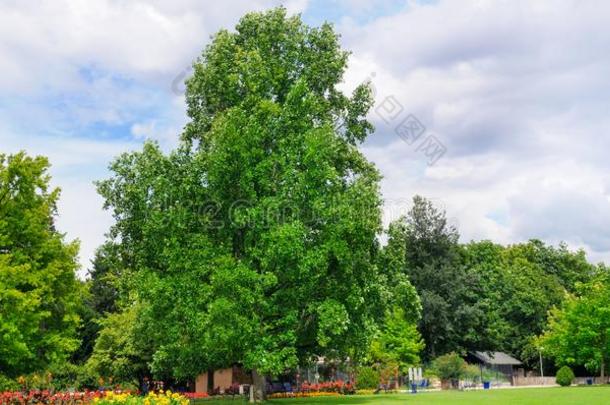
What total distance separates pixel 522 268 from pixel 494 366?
60.5 feet

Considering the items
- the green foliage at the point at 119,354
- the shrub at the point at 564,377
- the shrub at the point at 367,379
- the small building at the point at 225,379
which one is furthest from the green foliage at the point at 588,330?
the green foliage at the point at 119,354

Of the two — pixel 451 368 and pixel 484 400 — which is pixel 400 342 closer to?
pixel 451 368

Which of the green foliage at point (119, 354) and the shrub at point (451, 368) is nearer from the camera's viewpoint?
the green foliage at point (119, 354)

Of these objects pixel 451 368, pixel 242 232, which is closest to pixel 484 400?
pixel 242 232

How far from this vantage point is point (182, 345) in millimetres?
34031

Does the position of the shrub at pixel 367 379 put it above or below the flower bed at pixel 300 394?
above

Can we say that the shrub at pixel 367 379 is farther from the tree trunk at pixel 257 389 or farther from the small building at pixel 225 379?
the tree trunk at pixel 257 389

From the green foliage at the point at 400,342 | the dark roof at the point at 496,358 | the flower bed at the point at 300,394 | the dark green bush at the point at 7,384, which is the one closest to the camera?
the dark green bush at the point at 7,384

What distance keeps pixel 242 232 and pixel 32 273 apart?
35.3 feet

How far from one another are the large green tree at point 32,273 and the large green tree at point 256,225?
11.9 feet

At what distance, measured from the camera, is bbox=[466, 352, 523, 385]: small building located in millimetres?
85688

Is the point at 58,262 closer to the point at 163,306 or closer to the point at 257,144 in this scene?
the point at 163,306

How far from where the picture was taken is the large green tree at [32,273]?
3372cm

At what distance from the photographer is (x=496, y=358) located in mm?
88062
